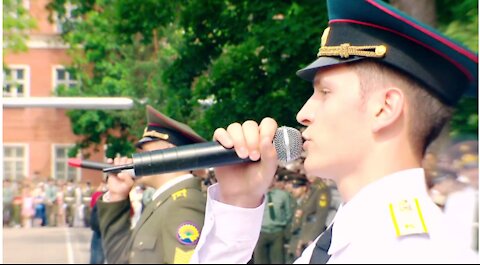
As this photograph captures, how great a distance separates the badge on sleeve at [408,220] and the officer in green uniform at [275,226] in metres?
13.9

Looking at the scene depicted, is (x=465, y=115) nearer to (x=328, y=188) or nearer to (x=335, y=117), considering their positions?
(x=335, y=117)

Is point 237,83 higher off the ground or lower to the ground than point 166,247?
higher

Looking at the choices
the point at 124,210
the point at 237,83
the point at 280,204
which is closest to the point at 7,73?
the point at 280,204

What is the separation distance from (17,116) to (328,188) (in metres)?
32.0

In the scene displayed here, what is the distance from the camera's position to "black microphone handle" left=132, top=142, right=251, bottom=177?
6.52 ft

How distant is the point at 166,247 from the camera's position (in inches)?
202

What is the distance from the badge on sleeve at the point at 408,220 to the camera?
5.84 ft

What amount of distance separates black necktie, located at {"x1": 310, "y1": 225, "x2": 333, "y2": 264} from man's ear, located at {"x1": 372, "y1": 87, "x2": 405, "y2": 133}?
10.5 inches

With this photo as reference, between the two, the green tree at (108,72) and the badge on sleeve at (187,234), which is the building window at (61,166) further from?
the badge on sleeve at (187,234)

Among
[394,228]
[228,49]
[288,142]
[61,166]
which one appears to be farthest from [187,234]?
[61,166]

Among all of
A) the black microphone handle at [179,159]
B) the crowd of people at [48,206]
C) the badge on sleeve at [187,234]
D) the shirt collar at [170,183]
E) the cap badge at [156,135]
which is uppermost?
the cap badge at [156,135]

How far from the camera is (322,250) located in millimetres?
2027

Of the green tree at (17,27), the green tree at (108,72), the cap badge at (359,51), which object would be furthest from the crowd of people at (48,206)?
the cap badge at (359,51)

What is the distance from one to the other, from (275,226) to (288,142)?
46.0 ft
